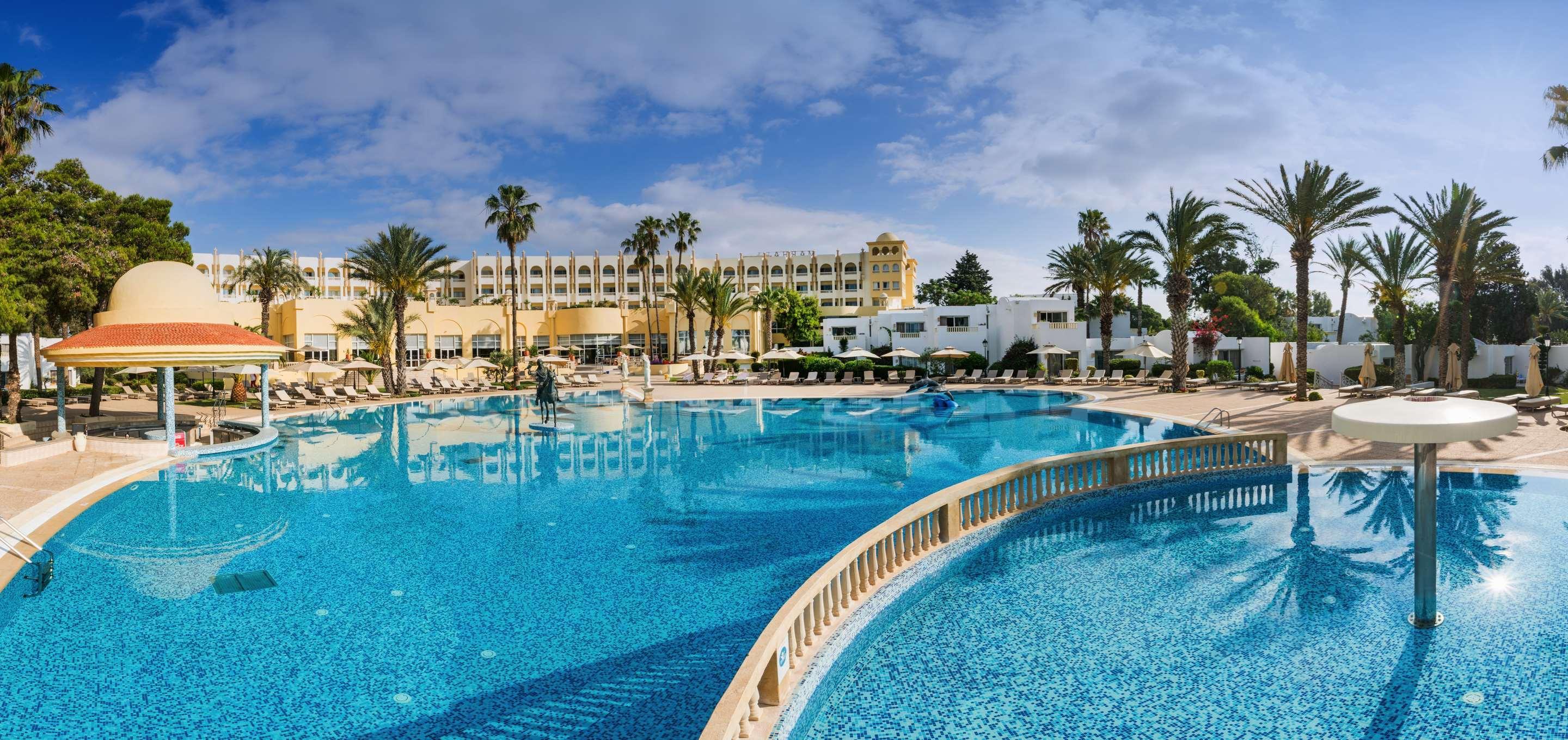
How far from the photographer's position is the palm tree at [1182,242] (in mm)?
33281

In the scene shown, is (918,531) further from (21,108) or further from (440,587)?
(21,108)

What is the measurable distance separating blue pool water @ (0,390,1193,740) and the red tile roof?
364 centimetres

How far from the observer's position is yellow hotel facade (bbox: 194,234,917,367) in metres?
68.7

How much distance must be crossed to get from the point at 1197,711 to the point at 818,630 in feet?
9.74

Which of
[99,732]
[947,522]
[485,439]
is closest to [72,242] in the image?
[485,439]

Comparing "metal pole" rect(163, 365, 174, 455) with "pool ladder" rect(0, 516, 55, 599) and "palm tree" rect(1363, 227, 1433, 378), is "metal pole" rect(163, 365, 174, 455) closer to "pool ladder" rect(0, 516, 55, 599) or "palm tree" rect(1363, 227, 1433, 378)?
"pool ladder" rect(0, 516, 55, 599)

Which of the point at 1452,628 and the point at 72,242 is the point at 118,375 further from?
the point at 1452,628

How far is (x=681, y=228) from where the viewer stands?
209 feet

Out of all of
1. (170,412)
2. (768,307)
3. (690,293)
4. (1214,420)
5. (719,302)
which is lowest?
(1214,420)

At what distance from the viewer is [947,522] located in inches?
393

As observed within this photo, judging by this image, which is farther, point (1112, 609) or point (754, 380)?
point (754, 380)

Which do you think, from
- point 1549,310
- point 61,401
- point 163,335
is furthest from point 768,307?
point 1549,310

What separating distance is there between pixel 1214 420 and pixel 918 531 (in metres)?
16.5

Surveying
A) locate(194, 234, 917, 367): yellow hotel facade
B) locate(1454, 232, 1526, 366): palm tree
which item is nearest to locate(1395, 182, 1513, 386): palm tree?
locate(1454, 232, 1526, 366): palm tree
